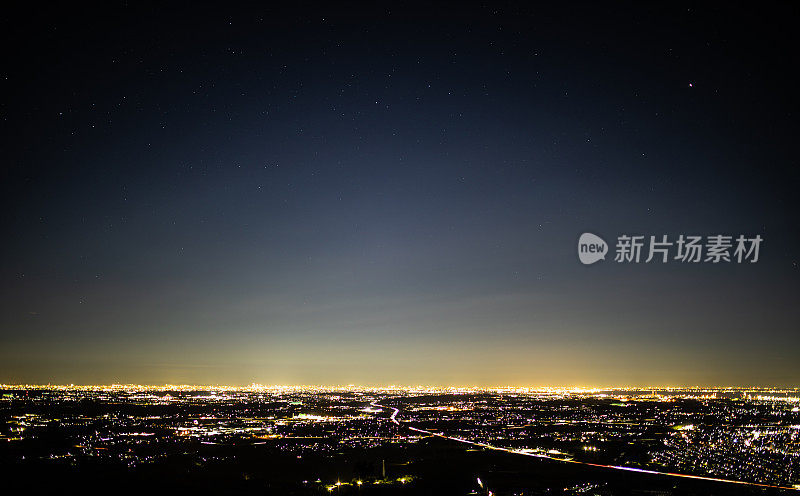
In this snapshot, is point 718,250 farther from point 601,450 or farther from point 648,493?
point 601,450

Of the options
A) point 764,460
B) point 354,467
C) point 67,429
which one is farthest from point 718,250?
point 67,429

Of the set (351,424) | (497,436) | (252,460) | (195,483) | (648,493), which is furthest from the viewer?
(351,424)

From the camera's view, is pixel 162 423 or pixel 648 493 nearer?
pixel 648 493

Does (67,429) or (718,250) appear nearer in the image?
(718,250)

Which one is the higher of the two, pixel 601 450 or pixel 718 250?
pixel 718 250

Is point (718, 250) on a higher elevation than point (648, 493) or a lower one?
higher

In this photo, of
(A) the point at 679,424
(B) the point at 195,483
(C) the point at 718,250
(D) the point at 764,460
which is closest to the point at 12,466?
(B) the point at 195,483

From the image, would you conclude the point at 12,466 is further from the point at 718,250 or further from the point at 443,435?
the point at 718,250

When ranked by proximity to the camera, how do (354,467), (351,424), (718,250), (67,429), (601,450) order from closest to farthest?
1. (718,250)
2. (354,467)
3. (601,450)
4. (67,429)
5. (351,424)

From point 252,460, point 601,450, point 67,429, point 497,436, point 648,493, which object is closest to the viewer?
point 648,493
